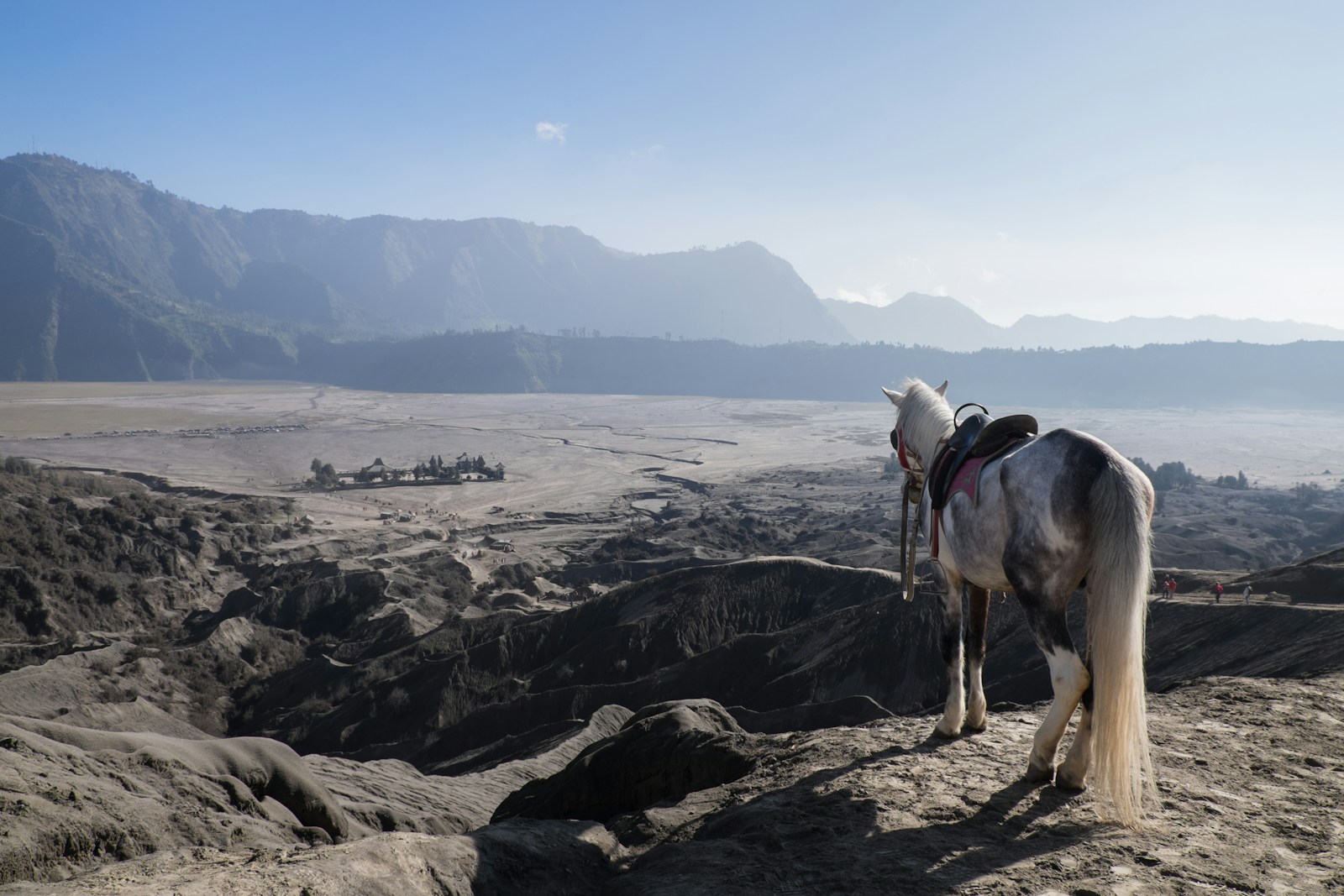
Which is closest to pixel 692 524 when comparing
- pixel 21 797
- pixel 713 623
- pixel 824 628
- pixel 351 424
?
pixel 713 623

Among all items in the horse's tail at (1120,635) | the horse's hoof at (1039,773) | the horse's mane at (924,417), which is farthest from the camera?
the horse's mane at (924,417)

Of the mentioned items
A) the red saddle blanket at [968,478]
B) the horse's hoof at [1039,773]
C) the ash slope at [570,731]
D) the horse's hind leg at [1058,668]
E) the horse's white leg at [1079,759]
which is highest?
the red saddle blanket at [968,478]

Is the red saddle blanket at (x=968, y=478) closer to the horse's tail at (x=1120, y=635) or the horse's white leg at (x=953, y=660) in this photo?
the horse's tail at (x=1120, y=635)

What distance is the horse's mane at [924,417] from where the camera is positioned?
6586 mm

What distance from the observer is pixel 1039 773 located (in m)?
5.31

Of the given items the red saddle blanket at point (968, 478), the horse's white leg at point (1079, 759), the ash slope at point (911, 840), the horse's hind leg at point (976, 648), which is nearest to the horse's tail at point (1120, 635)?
the horse's white leg at point (1079, 759)

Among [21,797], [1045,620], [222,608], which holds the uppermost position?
[1045,620]

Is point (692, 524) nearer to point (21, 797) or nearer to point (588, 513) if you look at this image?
point (588, 513)

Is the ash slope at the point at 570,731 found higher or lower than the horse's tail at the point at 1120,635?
lower

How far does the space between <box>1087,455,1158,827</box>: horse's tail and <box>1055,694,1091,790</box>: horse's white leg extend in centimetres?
14

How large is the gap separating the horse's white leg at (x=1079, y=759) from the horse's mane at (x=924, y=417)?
7.44 feet

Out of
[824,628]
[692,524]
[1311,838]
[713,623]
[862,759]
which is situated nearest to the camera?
[1311,838]

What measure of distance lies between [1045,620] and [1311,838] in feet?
5.48

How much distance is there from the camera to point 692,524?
54.9 meters
